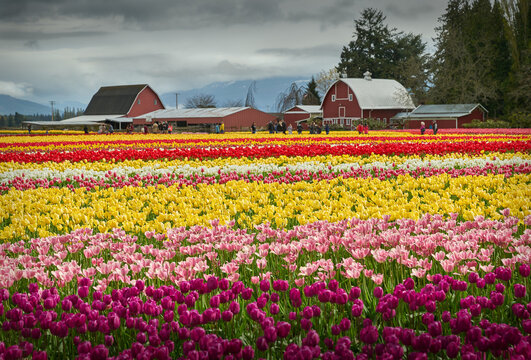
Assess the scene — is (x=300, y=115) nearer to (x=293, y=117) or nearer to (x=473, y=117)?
(x=293, y=117)

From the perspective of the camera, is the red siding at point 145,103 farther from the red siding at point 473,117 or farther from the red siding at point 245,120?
the red siding at point 473,117

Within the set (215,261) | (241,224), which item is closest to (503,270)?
(215,261)

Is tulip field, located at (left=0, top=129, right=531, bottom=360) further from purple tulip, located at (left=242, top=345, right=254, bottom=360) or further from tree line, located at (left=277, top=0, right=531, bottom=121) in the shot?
tree line, located at (left=277, top=0, right=531, bottom=121)

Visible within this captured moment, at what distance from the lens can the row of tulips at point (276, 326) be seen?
2.23 meters

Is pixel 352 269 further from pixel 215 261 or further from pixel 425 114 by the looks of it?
pixel 425 114

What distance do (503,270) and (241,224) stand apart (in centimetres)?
358

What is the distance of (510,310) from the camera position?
3.13 meters

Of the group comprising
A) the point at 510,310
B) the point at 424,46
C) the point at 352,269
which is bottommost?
the point at 510,310

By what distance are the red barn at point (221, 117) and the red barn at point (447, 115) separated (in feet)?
65.7

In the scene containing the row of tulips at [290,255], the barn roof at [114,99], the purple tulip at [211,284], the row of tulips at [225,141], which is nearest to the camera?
the purple tulip at [211,284]

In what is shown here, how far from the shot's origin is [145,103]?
81.9 metres

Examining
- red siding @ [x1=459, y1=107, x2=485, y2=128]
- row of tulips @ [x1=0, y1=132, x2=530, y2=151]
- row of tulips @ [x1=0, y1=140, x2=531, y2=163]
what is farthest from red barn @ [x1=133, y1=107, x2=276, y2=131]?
row of tulips @ [x1=0, y1=140, x2=531, y2=163]

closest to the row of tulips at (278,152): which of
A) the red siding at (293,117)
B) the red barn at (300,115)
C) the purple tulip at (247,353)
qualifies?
the purple tulip at (247,353)

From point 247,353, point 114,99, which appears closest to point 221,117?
point 114,99
